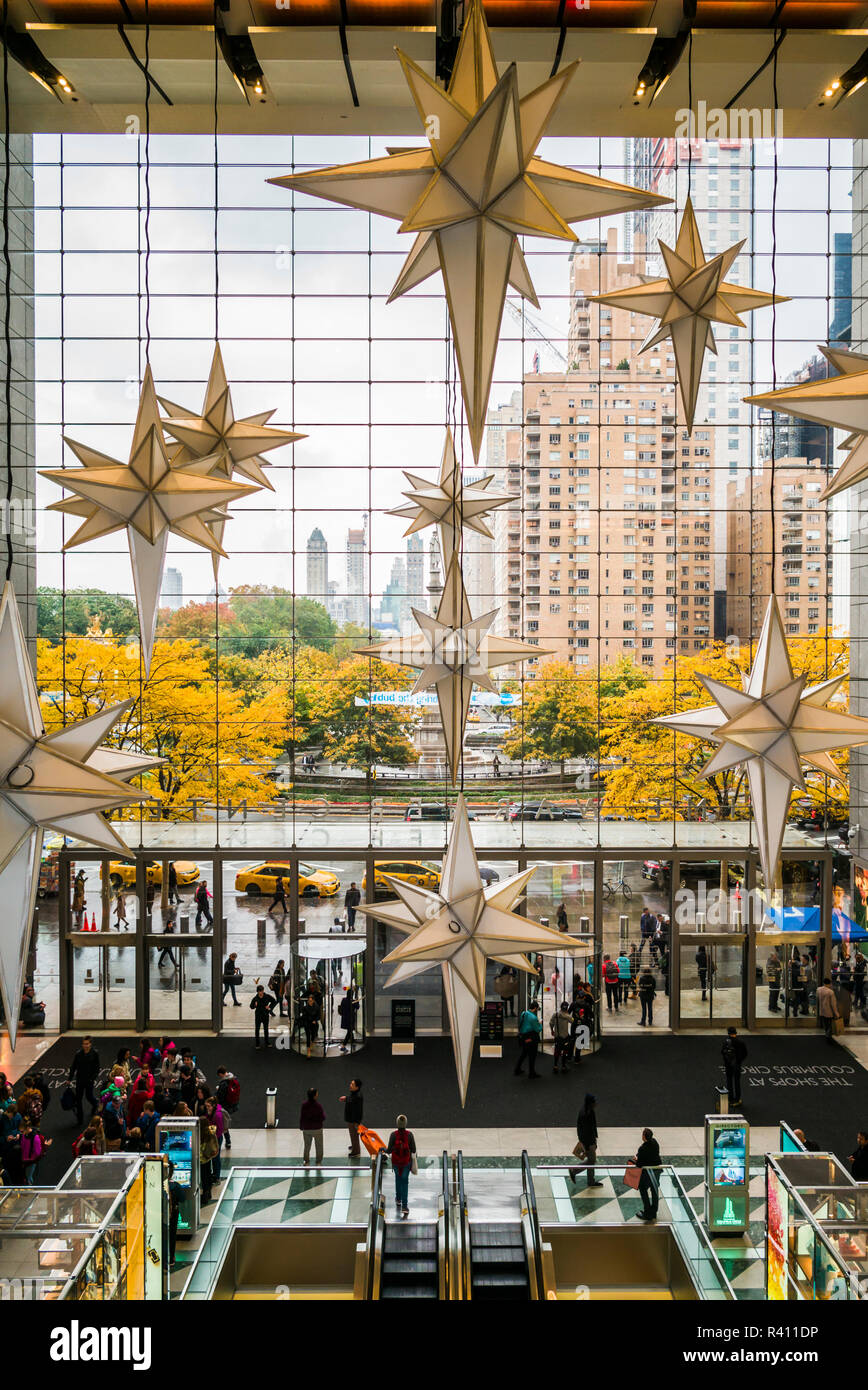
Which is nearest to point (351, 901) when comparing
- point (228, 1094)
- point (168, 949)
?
point (168, 949)

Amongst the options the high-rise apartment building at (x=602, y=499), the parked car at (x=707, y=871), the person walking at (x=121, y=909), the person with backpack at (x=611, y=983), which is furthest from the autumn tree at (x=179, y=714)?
the parked car at (x=707, y=871)

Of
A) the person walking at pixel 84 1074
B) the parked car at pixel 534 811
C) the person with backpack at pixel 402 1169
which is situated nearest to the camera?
the person with backpack at pixel 402 1169

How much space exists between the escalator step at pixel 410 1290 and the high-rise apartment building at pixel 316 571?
1291 centimetres

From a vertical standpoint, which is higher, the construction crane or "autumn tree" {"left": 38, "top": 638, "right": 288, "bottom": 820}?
the construction crane

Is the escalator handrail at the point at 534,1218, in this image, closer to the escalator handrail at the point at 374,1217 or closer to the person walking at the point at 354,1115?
the escalator handrail at the point at 374,1217

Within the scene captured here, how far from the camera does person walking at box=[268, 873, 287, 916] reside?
61.4 feet

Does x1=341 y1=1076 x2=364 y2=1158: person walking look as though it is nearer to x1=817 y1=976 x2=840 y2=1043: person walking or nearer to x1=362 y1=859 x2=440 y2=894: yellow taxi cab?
x1=362 y1=859 x2=440 y2=894: yellow taxi cab

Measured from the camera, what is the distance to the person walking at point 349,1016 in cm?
1688

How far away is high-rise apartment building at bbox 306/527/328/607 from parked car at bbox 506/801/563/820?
5969 millimetres

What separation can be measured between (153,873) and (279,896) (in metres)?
2.59

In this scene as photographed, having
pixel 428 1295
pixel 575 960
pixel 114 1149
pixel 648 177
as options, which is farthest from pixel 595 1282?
pixel 648 177

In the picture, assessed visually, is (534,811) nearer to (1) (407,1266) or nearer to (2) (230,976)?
(2) (230,976)

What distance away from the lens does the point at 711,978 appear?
18.2 meters

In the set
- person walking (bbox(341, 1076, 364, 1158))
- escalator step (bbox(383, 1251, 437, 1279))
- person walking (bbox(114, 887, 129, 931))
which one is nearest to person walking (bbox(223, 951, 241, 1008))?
person walking (bbox(114, 887, 129, 931))
